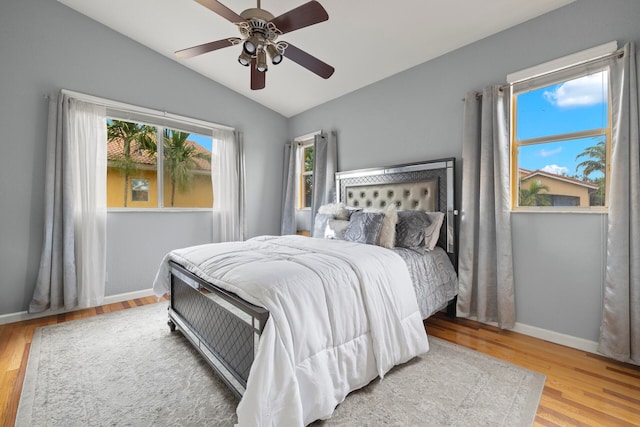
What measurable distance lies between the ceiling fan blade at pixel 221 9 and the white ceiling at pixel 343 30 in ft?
2.90

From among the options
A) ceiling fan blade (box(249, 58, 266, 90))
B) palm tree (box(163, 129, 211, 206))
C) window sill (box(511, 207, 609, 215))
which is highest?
ceiling fan blade (box(249, 58, 266, 90))

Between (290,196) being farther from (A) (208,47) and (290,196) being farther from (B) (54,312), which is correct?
(B) (54,312)

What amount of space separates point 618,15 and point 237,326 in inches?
135

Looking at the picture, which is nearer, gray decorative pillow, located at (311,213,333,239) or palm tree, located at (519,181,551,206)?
palm tree, located at (519,181,551,206)

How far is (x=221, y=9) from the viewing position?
1.82 metres

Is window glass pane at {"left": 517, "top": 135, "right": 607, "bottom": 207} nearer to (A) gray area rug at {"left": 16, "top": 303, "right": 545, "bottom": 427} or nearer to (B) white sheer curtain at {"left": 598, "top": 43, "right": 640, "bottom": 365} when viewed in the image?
(B) white sheer curtain at {"left": 598, "top": 43, "right": 640, "bottom": 365}

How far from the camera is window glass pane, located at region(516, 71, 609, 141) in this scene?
216cm

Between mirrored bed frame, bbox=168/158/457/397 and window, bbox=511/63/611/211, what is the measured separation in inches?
24.7

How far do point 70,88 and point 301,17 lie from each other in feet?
9.47

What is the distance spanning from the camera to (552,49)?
2301 mm

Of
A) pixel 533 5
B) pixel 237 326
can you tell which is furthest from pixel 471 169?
pixel 237 326

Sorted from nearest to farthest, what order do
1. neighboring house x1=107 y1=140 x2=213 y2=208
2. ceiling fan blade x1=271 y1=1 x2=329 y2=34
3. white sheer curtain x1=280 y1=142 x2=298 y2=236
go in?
ceiling fan blade x1=271 y1=1 x2=329 y2=34 → neighboring house x1=107 y1=140 x2=213 y2=208 → white sheer curtain x1=280 y1=142 x2=298 y2=236

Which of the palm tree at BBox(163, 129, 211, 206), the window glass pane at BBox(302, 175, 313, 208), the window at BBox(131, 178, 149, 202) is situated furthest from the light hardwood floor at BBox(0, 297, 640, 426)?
the window glass pane at BBox(302, 175, 313, 208)

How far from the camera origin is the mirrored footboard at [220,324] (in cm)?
143
